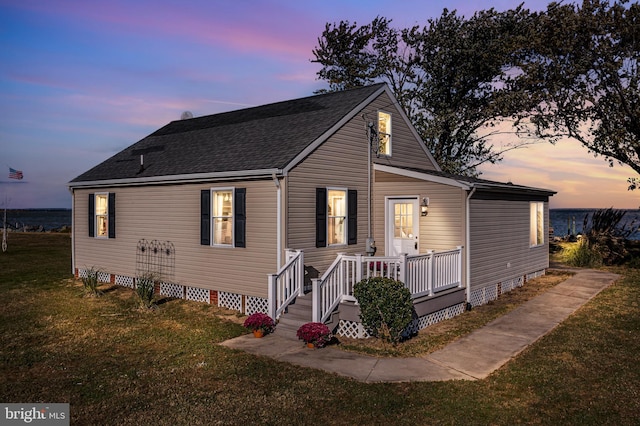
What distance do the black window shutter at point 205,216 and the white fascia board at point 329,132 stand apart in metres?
2.87

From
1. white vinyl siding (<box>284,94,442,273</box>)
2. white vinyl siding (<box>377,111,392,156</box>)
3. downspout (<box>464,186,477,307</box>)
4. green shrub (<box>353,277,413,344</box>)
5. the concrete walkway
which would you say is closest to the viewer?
the concrete walkway

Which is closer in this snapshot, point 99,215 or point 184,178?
point 184,178

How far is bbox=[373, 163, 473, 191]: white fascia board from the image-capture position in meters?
12.2

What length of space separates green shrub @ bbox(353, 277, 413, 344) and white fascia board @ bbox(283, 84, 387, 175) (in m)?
3.55

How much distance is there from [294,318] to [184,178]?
5.53m

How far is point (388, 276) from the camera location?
10023 millimetres

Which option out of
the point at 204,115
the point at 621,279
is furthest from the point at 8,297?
the point at 621,279

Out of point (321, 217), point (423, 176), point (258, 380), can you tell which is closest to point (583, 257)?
point (423, 176)

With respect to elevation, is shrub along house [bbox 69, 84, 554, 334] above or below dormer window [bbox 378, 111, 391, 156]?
below

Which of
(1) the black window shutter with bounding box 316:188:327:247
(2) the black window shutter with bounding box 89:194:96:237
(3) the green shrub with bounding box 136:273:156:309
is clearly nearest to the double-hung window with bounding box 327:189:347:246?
(1) the black window shutter with bounding box 316:188:327:247

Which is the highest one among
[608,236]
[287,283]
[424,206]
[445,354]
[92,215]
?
[424,206]

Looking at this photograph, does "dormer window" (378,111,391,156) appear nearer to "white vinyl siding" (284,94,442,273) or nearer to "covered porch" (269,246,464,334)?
"white vinyl siding" (284,94,442,273)

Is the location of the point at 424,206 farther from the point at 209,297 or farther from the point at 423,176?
the point at 209,297

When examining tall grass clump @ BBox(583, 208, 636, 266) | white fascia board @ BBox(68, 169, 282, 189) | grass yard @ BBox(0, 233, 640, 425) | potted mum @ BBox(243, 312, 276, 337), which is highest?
white fascia board @ BBox(68, 169, 282, 189)
